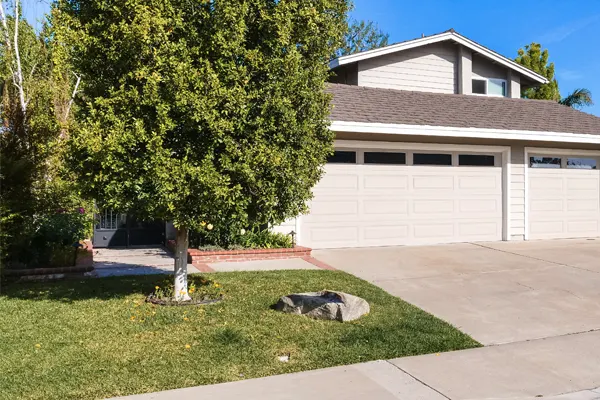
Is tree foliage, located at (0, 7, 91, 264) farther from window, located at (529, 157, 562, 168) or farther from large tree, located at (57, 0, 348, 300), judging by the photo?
window, located at (529, 157, 562, 168)

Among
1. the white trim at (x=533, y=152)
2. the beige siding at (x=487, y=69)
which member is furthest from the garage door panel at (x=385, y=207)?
the beige siding at (x=487, y=69)

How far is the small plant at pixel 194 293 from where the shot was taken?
6625 millimetres

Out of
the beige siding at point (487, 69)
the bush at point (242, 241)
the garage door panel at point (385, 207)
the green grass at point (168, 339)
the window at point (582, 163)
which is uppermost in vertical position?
the beige siding at point (487, 69)

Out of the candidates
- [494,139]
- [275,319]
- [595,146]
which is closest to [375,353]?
[275,319]

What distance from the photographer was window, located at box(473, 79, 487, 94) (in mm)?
16609

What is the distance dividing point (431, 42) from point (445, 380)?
42.7 feet

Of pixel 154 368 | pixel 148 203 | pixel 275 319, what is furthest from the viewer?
pixel 275 319

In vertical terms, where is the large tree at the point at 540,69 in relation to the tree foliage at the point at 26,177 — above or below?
above

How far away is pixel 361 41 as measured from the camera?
3625cm

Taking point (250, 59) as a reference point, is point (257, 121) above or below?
below

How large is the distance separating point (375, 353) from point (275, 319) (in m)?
1.45

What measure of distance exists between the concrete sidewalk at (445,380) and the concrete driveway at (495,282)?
670mm

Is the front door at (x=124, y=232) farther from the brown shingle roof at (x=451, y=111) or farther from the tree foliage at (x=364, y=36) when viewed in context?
the tree foliage at (x=364, y=36)

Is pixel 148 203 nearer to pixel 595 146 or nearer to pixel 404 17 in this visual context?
pixel 595 146
